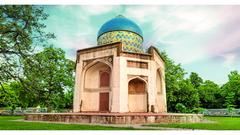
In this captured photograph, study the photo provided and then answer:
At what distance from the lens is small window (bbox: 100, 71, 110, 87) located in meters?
12.8

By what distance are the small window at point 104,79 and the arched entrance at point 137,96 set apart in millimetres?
1219

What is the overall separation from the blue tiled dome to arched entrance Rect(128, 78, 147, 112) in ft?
11.2

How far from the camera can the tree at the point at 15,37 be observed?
698cm

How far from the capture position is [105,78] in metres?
13.0

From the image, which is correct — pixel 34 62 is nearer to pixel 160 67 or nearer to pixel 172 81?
pixel 160 67

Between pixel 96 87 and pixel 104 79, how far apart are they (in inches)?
24.4

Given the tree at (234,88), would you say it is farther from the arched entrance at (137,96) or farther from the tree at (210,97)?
the arched entrance at (137,96)

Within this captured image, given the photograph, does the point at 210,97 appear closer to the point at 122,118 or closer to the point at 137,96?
the point at 137,96

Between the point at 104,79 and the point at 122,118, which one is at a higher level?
the point at 104,79

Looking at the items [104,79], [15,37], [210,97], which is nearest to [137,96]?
[104,79]

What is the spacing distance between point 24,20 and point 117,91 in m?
5.31

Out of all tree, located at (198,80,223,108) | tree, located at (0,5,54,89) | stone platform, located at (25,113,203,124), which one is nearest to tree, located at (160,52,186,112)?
tree, located at (198,80,223,108)

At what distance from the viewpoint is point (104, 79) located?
12977 millimetres

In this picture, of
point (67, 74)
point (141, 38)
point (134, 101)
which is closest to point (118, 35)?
point (141, 38)
